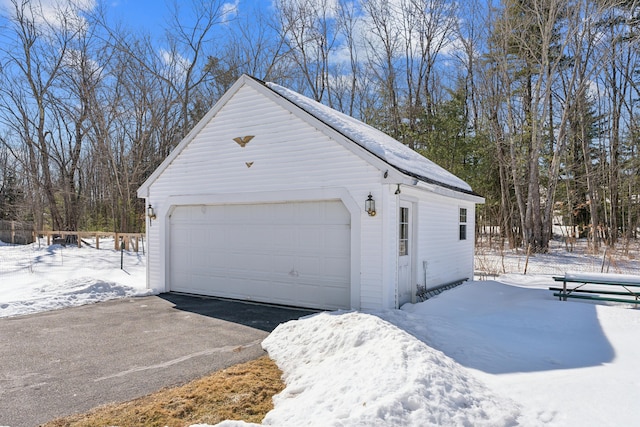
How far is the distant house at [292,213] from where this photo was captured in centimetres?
727

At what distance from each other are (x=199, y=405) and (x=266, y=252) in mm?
4931

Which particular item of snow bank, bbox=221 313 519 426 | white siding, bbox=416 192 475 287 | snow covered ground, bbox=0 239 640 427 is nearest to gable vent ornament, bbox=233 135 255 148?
white siding, bbox=416 192 475 287

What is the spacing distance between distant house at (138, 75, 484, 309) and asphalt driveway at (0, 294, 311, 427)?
97 centimetres

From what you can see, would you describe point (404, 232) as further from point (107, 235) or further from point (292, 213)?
point (107, 235)

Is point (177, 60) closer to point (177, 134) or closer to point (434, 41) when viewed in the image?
point (177, 134)

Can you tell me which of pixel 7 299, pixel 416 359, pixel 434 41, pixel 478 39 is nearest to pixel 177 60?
pixel 434 41

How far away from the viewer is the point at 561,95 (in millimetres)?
23469

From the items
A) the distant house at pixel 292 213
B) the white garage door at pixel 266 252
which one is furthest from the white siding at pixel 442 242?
the white garage door at pixel 266 252

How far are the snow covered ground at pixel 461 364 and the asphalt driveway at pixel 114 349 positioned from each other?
90cm

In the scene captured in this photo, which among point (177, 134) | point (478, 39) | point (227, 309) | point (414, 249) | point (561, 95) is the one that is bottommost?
point (227, 309)

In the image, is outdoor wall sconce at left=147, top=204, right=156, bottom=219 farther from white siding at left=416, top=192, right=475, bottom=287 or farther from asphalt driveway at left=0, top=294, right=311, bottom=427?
white siding at left=416, top=192, right=475, bottom=287

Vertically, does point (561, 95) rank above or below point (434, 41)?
A: below

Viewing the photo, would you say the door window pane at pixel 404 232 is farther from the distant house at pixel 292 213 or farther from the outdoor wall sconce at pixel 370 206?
the outdoor wall sconce at pixel 370 206

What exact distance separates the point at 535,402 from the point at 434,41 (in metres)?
24.6
